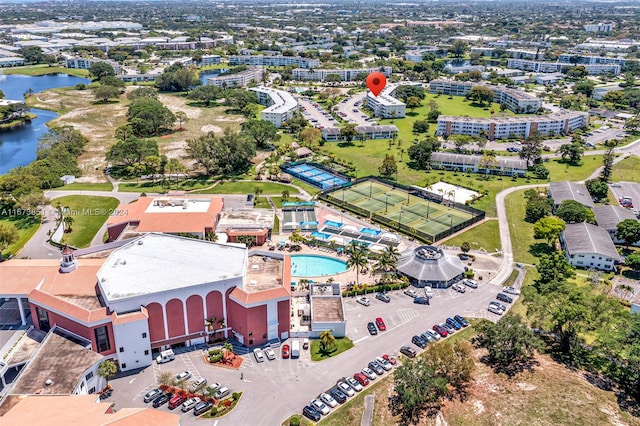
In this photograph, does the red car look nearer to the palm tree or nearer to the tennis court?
the palm tree

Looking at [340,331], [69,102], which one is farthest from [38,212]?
[69,102]

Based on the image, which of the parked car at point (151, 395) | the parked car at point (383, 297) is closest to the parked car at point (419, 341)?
the parked car at point (383, 297)

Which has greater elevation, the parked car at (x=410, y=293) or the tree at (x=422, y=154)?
the tree at (x=422, y=154)


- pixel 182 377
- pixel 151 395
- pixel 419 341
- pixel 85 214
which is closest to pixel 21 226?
pixel 85 214

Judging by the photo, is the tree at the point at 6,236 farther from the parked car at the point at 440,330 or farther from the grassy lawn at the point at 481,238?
the grassy lawn at the point at 481,238

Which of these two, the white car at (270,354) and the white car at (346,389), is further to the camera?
the white car at (270,354)

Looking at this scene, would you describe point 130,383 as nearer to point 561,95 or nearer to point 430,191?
point 430,191

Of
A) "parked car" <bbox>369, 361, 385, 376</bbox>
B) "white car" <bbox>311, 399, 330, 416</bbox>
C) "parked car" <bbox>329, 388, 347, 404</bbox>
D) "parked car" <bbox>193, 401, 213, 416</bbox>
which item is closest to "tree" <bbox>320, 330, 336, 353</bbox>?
"parked car" <bbox>369, 361, 385, 376</bbox>
